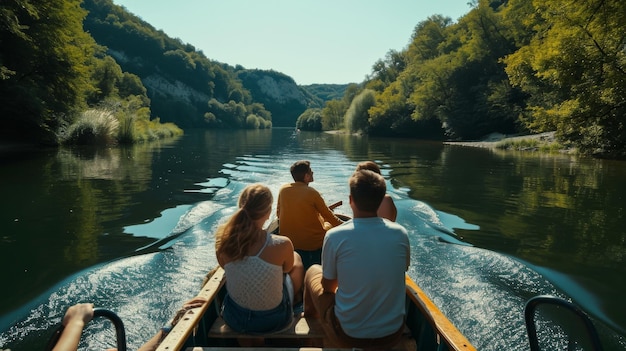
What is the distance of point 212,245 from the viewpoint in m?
7.66

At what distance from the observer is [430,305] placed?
3576 mm

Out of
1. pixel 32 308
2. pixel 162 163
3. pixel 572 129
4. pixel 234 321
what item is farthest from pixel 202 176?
pixel 572 129

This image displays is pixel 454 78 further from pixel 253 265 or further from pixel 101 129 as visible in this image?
pixel 253 265

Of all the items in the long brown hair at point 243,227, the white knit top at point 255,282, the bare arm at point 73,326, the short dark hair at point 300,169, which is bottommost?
the white knit top at point 255,282

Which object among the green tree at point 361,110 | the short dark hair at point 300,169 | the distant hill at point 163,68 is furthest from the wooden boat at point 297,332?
the distant hill at point 163,68

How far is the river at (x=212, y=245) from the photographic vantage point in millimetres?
5004

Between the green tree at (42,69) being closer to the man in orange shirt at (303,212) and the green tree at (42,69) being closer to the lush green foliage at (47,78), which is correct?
the lush green foliage at (47,78)

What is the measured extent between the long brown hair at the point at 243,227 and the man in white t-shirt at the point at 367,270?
22.5 inches

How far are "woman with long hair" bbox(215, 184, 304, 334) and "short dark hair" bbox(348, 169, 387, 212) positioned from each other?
2.42 feet

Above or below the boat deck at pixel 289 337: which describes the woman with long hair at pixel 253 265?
above

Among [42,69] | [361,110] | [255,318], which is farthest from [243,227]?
[361,110]

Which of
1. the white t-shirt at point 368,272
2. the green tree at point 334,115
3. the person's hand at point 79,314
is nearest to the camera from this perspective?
the person's hand at point 79,314

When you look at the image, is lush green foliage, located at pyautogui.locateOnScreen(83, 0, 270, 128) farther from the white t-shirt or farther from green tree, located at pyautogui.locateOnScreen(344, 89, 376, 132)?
the white t-shirt

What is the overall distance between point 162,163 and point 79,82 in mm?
11010
